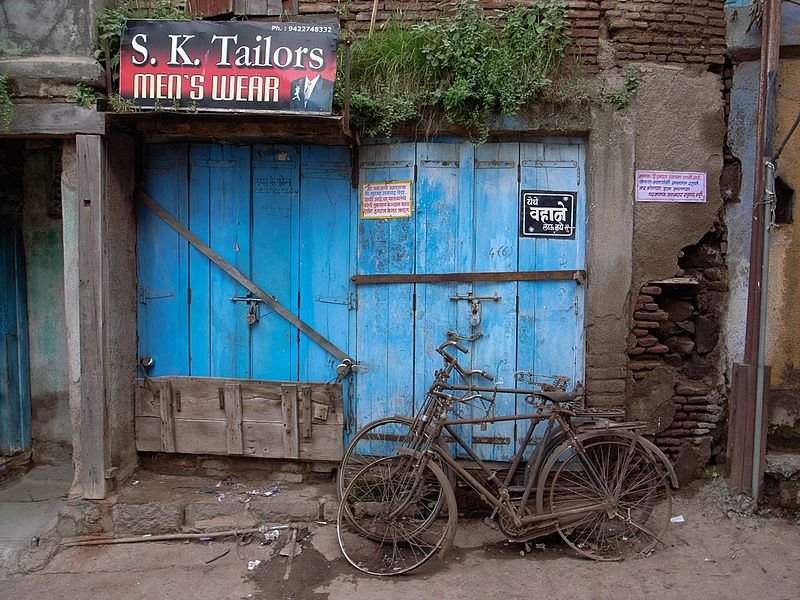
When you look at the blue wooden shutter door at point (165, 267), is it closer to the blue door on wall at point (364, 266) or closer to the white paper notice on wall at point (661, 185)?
the blue door on wall at point (364, 266)

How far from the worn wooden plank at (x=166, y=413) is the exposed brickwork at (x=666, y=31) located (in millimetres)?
3922

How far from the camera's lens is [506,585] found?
3697 mm

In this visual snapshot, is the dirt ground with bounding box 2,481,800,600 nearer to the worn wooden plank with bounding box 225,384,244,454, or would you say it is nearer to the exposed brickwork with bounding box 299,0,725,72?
the worn wooden plank with bounding box 225,384,244,454

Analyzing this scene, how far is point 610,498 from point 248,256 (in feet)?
9.57

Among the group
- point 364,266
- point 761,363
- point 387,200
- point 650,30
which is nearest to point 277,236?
point 364,266

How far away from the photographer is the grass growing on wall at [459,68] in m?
4.18

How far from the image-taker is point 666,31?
14.4ft

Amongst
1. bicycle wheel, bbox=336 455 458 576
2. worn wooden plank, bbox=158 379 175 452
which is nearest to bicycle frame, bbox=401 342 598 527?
bicycle wheel, bbox=336 455 458 576

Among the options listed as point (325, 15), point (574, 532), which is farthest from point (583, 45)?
point (574, 532)

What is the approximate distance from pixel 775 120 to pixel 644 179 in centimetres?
95

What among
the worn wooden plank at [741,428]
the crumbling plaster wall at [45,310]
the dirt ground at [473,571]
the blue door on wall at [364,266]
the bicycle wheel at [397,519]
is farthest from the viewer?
the crumbling plaster wall at [45,310]

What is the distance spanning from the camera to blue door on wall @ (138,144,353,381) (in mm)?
4578

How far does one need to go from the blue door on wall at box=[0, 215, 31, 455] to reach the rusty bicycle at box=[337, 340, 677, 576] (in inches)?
116

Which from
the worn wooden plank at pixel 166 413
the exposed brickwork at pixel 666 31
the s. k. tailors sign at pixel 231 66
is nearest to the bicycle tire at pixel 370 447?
the worn wooden plank at pixel 166 413
